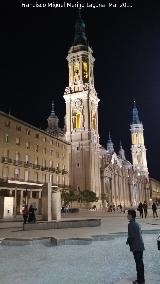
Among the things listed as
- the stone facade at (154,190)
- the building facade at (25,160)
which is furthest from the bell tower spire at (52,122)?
the stone facade at (154,190)

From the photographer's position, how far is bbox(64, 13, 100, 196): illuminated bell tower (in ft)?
250

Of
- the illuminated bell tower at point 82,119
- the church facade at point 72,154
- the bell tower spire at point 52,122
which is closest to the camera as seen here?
the church facade at point 72,154

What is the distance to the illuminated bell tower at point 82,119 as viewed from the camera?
76312 millimetres

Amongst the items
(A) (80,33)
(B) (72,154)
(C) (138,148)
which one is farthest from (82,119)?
(C) (138,148)

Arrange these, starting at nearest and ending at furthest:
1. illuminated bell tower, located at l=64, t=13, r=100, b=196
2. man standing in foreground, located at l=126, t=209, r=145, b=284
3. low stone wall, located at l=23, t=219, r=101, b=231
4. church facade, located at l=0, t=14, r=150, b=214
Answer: man standing in foreground, located at l=126, t=209, r=145, b=284, low stone wall, located at l=23, t=219, r=101, b=231, church facade, located at l=0, t=14, r=150, b=214, illuminated bell tower, located at l=64, t=13, r=100, b=196

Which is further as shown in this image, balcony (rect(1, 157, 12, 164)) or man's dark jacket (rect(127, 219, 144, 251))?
balcony (rect(1, 157, 12, 164))

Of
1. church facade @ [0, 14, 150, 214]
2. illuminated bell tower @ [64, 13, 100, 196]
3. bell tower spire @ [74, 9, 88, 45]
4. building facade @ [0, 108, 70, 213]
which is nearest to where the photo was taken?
building facade @ [0, 108, 70, 213]

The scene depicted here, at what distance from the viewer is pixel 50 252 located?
1099 centimetres

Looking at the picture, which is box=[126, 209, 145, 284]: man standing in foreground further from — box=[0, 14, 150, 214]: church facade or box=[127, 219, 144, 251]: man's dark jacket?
box=[0, 14, 150, 214]: church facade

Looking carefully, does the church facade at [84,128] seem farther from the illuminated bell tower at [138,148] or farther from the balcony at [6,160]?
the illuminated bell tower at [138,148]

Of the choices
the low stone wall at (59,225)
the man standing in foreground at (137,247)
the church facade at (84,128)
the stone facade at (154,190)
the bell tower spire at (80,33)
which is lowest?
the low stone wall at (59,225)

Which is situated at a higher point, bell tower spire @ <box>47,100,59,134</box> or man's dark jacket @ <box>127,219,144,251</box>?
bell tower spire @ <box>47,100,59,134</box>

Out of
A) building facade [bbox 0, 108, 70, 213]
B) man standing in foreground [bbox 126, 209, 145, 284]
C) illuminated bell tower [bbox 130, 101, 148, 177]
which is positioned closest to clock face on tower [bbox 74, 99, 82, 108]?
building facade [bbox 0, 108, 70, 213]

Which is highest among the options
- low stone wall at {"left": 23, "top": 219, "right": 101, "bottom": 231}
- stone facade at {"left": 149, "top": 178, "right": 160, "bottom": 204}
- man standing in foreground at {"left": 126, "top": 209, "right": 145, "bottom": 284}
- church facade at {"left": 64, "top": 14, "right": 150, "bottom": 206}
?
church facade at {"left": 64, "top": 14, "right": 150, "bottom": 206}
